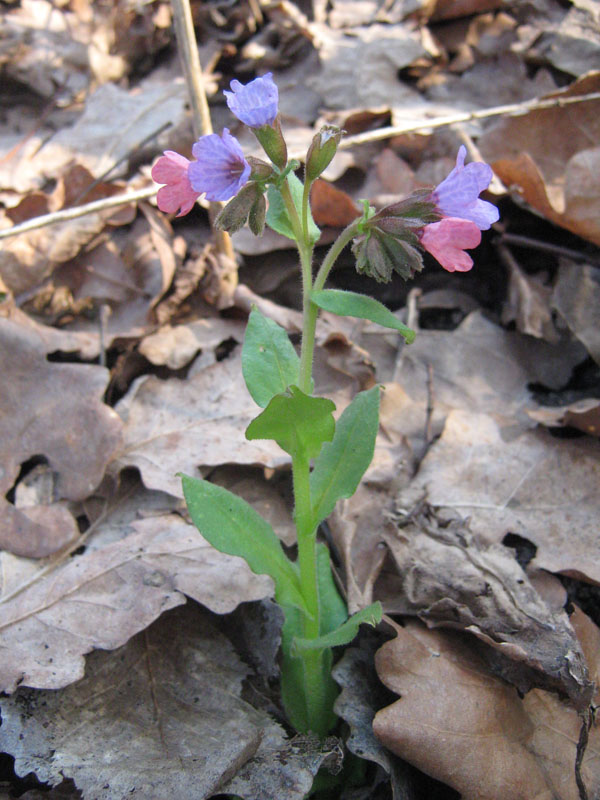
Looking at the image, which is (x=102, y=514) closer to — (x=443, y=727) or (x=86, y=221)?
(x=443, y=727)

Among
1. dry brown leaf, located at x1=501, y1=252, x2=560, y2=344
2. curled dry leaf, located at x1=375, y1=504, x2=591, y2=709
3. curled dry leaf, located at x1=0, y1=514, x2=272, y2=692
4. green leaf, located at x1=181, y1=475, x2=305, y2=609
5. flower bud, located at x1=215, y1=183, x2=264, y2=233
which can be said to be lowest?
curled dry leaf, located at x1=375, y1=504, x2=591, y2=709

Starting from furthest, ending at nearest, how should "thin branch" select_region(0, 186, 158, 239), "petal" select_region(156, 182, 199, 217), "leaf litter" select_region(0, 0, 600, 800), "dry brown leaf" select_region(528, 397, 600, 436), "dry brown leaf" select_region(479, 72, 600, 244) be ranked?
"dry brown leaf" select_region(479, 72, 600, 244) → "thin branch" select_region(0, 186, 158, 239) → "dry brown leaf" select_region(528, 397, 600, 436) → "leaf litter" select_region(0, 0, 600, 800) → "petal" select_region(156, 182, 199, 217)

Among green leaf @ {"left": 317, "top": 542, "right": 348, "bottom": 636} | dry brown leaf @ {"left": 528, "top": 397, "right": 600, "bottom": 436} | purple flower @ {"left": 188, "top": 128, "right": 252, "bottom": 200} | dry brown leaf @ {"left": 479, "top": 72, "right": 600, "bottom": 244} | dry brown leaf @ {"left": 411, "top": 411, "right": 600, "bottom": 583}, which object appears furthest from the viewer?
dry brown leaf @ {"left": 479, "top": 72, "right": 600, "bottom": 244}

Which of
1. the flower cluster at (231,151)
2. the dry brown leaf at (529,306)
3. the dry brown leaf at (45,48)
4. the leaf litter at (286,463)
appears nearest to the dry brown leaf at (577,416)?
the leaf litter at (286,463)

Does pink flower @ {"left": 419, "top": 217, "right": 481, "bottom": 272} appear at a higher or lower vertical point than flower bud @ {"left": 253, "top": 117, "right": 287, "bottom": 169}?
lower

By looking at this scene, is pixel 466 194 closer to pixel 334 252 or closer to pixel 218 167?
pixel 334 252

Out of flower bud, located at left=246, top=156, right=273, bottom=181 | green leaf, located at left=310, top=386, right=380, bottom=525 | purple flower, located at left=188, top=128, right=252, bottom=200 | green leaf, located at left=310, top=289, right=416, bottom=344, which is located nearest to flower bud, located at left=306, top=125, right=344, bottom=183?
flower bud, located at left=246, top=156, right=273, bottom=181

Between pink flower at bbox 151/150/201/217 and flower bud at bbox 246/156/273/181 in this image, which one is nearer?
flower bud at bbox 246/156/273/181

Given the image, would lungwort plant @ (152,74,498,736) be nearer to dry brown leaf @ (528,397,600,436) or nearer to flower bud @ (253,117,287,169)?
flower bud @ (253,117,287,169)

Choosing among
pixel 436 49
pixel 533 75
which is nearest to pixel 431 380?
pixel 533 75
